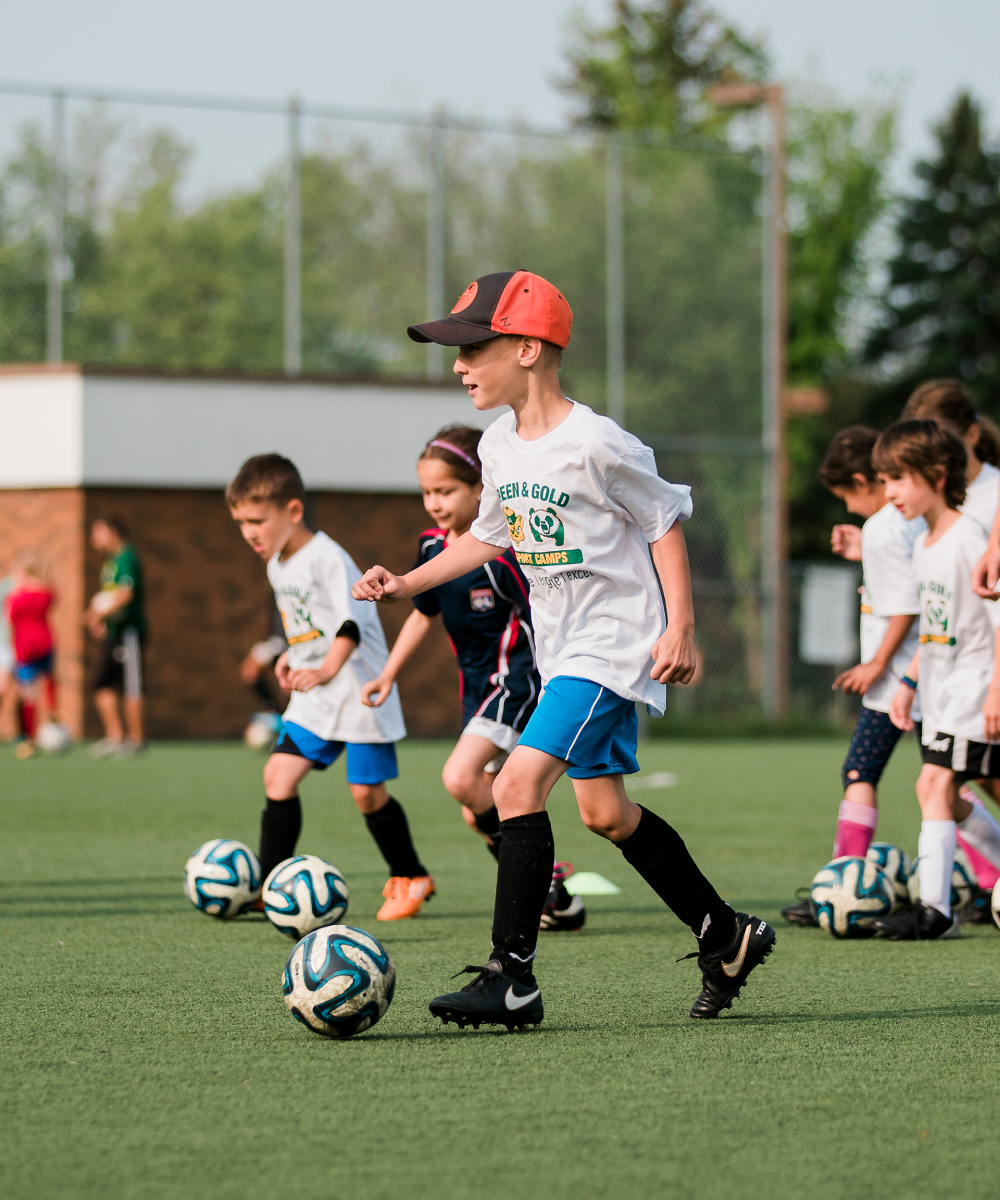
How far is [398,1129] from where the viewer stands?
305 cm

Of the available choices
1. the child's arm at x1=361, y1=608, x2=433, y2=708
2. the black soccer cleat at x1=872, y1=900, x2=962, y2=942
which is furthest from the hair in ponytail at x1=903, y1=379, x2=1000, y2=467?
the child's arm at x1=361, y1=608, x2=433, y2=708

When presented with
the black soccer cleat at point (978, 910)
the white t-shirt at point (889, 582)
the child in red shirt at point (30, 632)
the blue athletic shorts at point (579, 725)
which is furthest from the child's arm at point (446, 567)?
the child in red shirt at point (30, 632)

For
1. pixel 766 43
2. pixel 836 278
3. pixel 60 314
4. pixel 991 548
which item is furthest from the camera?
pixel 766 43

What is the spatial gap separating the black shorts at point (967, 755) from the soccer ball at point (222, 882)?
2.52 m

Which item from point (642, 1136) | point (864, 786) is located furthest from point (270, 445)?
point (642, 1136)

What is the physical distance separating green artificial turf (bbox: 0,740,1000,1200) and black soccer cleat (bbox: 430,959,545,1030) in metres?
0.07

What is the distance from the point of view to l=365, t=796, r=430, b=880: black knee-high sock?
20.4ft

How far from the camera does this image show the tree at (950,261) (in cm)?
3906

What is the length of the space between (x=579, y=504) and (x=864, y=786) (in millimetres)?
2714

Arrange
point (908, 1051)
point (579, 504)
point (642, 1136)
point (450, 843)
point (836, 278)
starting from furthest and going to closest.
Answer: point (836, 278) < point (450, 843) < point (579, 504) < point (908, 1051) < point (642, 1136)

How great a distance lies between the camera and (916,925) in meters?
5.63

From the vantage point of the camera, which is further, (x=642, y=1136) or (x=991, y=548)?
(x=991, y=548)

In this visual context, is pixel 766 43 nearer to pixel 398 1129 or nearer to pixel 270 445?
pixel 270 445

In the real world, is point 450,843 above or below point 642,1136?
below
